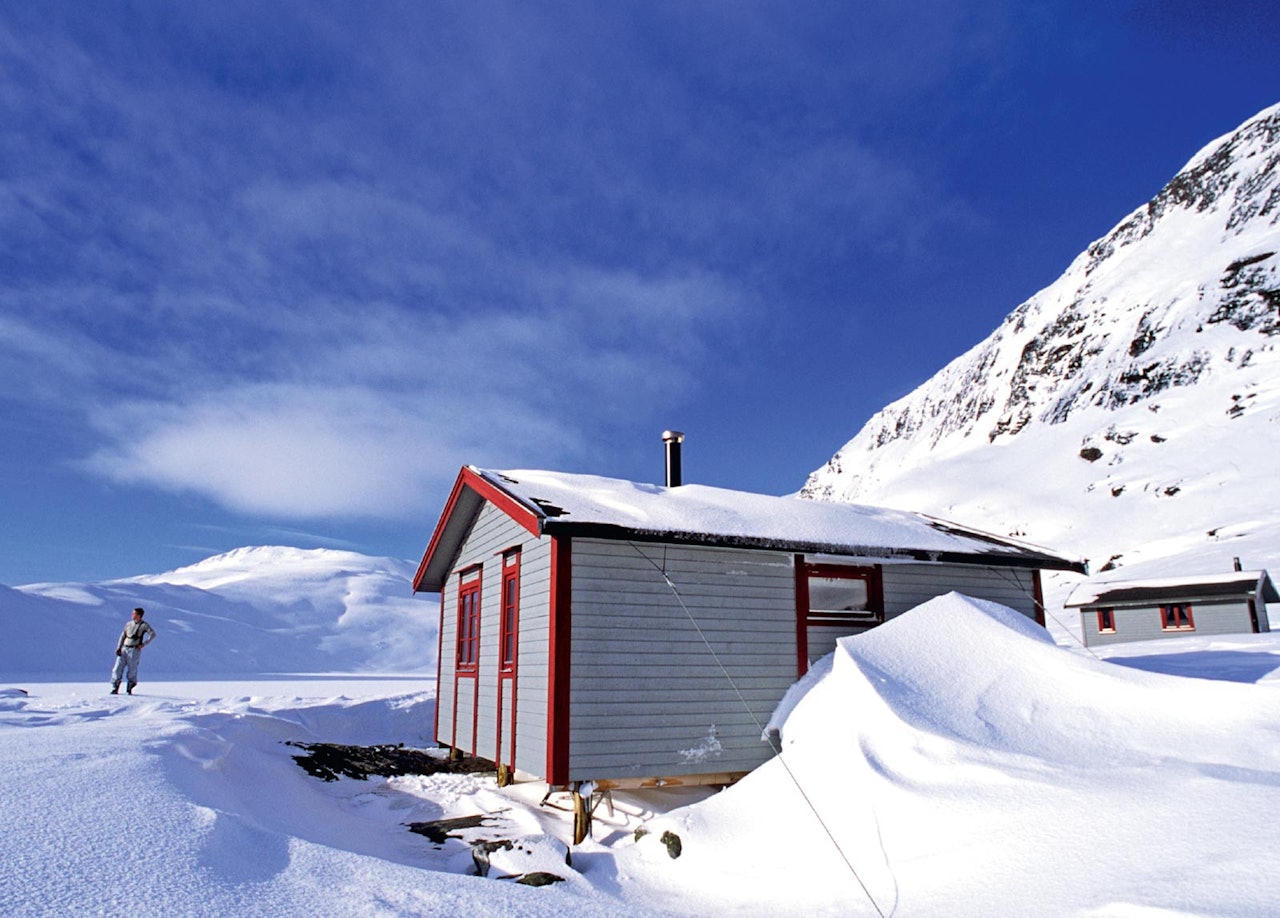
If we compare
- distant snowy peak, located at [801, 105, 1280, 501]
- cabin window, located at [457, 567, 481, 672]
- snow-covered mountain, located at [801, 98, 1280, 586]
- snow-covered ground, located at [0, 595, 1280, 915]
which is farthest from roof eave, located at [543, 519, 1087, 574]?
distant snowy peak, located at [801, 105, 1280, 501]

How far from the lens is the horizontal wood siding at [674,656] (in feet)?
31.1

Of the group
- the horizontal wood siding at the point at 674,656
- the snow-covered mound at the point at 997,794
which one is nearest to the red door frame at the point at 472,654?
the horizontal wood siding at the point at 674,656

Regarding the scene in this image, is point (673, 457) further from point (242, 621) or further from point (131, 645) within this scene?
point (242, 621)

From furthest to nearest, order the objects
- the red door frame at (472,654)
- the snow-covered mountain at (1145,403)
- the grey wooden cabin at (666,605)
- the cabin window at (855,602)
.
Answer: the snow-covered mountain at (1145,403), the red door frame at (472,654), the cabin window at (855,602), the grey wooden cabin at (666,605)

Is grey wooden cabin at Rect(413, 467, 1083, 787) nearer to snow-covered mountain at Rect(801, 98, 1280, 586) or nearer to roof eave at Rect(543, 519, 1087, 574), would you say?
roof eave at Rect(543, 519, 1087, 574)

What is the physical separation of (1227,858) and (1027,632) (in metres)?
4.66

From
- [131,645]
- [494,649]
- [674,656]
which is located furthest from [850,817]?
[131,645]

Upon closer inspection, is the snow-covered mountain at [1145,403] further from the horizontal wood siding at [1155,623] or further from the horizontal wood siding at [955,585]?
the horizontal wood siding at [955,585]

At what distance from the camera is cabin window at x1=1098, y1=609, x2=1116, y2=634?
35281 mm

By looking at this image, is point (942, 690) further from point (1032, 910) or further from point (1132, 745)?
point (1032, 910)

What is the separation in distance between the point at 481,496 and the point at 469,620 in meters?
2.40

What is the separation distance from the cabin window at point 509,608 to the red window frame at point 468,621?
1581 mm

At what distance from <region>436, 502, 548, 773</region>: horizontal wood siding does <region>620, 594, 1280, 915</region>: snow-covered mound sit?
9.07ft

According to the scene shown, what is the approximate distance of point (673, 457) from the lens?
13.9 meters
